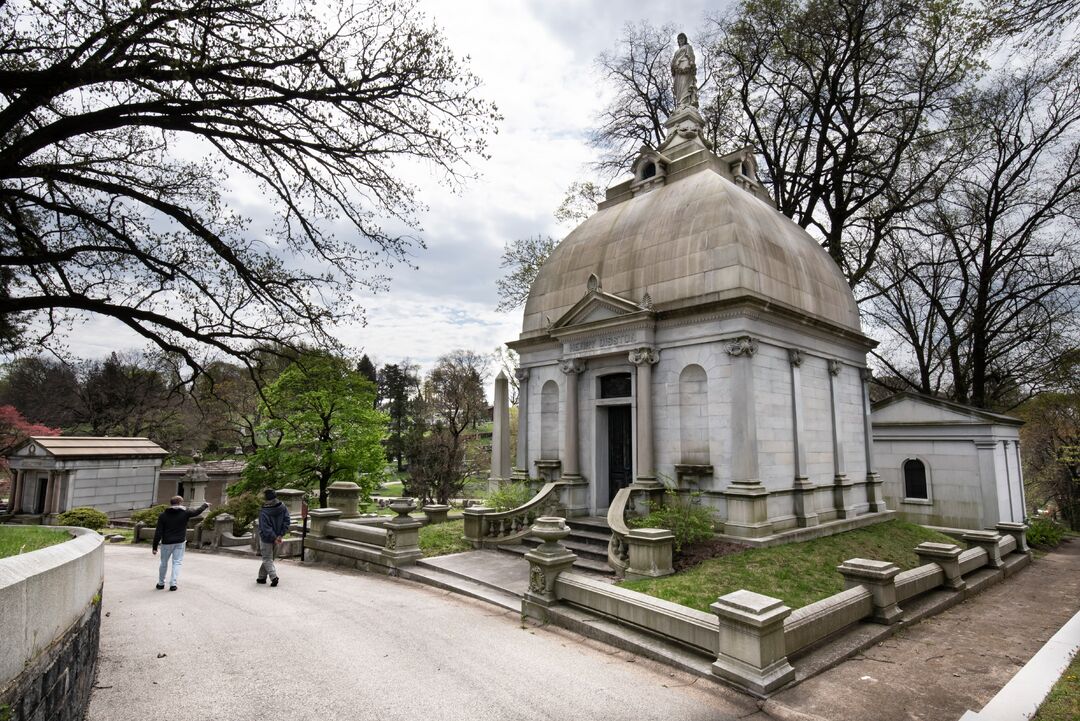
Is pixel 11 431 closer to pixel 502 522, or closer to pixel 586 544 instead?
pixel 502 522

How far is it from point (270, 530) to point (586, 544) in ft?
22.9

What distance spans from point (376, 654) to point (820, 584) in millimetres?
8331

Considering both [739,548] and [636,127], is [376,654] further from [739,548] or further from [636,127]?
[636,127]

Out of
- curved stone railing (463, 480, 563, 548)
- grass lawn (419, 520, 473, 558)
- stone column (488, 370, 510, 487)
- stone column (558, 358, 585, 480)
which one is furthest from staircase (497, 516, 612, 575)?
stone column (488, 370, 510, 487)

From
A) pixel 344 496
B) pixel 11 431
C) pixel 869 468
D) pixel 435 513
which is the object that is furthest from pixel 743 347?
pixel 11 431

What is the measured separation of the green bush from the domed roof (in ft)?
16.4

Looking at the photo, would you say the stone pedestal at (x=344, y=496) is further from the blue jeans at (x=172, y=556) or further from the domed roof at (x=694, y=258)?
the domed roof at (x=694, y=258)

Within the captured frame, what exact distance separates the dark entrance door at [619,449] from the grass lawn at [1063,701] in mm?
9332

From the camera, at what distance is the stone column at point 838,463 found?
50.1 ft

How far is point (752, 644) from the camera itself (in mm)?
6352

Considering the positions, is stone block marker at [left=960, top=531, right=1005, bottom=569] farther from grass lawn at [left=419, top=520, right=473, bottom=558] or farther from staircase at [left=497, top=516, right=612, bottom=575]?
grass lawn at [left=419, top=520, right=473, bottom=558]

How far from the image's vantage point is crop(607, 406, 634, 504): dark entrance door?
15.1 meters

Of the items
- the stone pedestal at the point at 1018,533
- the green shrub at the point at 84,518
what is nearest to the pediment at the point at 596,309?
the stone pedestal at the point at 1018,533

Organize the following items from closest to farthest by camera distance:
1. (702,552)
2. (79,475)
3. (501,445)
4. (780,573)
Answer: (780,573) → (702,552) → (501,445) → (79,475)
